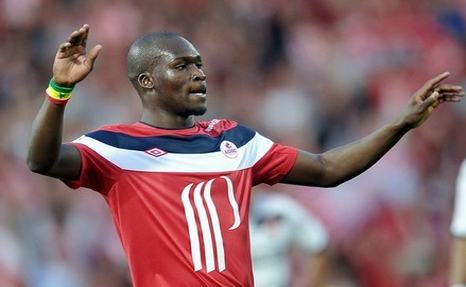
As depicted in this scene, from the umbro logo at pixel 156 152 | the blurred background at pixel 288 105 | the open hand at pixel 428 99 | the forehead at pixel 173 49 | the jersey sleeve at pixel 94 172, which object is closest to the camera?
the jersey sleeve at pixel 94 172

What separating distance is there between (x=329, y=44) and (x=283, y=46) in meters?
0.42

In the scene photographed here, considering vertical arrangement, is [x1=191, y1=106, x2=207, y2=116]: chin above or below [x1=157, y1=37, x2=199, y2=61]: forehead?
below

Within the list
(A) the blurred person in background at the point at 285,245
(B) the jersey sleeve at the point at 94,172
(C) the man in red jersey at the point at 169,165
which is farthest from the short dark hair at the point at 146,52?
(A) the blurred person in background at the point at 285,245

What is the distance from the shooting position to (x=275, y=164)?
572cm

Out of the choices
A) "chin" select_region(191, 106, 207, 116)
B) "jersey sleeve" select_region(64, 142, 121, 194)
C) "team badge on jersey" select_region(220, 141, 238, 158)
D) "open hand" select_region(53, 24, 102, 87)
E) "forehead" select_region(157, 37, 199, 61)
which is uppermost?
"forehead" select_region(157, 37, 199, 61)

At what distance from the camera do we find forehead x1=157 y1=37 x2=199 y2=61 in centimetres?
552

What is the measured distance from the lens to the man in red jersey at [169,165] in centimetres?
505

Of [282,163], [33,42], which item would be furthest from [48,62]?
[282,163]

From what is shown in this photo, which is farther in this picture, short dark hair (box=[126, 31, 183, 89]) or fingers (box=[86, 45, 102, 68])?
short dark hair (box=[126, 31, 183, 89])

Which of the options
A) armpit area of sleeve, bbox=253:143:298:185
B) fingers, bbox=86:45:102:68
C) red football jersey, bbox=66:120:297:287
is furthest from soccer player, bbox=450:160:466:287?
fingers, bbox=86:45:102:68

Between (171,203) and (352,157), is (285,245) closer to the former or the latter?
(352,157)

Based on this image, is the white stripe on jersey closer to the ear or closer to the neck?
the neck

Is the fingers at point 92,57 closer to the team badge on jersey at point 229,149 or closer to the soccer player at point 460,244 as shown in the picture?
the team badge on jersey at point 229,149

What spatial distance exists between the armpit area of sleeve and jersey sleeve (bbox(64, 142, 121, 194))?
72 cm
